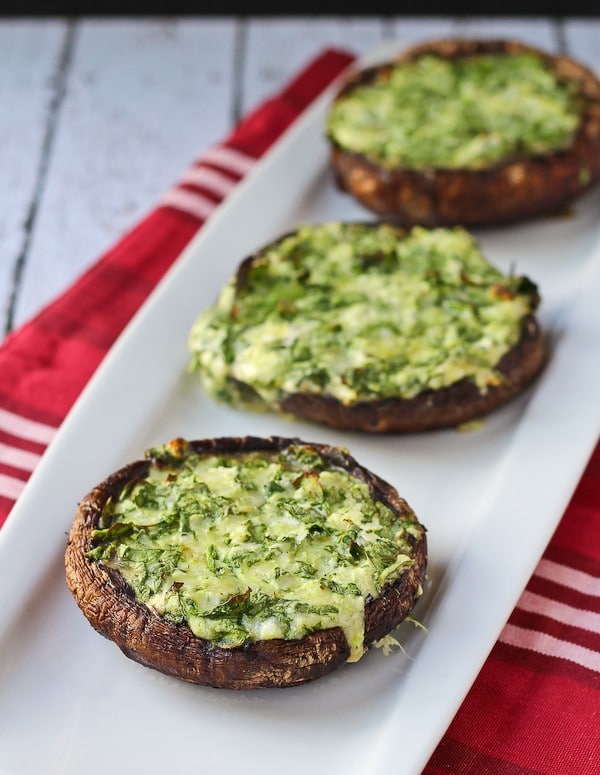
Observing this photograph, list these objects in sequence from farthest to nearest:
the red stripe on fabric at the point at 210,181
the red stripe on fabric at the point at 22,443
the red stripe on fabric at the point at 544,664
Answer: the red stripe on fabric at the point at 210,181 → the red stripe on fabric at the point at 22,443 → the red stripe on fabric at the point at 544,664

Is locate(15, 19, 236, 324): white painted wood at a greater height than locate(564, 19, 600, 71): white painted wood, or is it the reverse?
locate(564, 19, 600, 71): white painted wood

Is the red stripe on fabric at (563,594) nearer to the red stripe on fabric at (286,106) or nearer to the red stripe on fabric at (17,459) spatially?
the red stripe on fabric at (17,459)

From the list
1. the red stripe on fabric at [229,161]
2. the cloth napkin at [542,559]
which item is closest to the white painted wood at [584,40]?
the cloth napkin at [542,559]

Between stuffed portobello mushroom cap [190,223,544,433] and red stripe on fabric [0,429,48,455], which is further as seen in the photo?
red stripe on fabric [0,429,48,455]

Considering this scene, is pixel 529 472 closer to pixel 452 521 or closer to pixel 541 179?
pixel 452 521

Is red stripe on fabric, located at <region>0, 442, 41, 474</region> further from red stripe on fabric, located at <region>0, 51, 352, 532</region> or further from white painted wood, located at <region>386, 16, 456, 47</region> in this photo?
white painted wood, located at <region>386, 16, 456, 47</region>

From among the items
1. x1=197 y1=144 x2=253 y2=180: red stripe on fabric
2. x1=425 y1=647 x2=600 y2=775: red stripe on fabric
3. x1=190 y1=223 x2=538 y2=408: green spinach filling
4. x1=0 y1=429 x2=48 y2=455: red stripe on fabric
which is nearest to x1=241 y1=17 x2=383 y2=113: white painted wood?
x1=197 y1=144 x2=253 y2=180: red stripe on fabric

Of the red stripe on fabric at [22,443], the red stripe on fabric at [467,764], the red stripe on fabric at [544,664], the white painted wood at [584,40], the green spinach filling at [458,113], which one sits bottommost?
the red stripe on fabric at [22,443]
